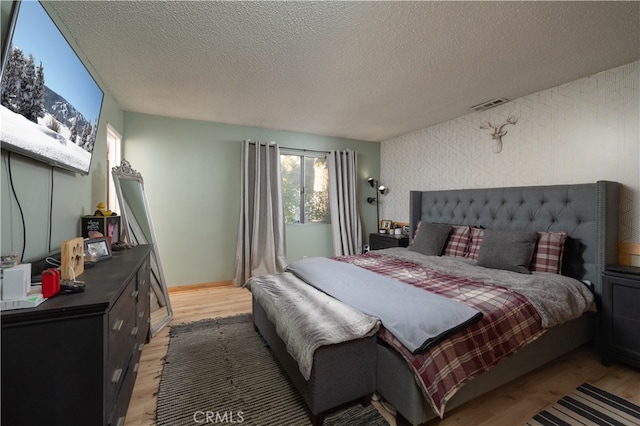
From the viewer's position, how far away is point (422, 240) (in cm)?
324

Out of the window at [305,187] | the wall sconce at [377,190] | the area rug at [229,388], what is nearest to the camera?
the area rug at [229,388]

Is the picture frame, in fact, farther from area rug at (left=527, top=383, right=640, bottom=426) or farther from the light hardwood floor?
area rug at (left=527, top=383, right=640, bottom=426)

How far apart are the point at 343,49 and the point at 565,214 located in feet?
8.03

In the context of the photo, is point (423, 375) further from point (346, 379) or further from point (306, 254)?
point (306, 254)

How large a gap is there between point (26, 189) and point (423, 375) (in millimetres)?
2183

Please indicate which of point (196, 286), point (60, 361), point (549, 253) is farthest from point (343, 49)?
point (196, 286)

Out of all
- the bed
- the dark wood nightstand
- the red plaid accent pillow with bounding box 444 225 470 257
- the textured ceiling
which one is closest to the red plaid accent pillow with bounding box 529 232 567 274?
the bed

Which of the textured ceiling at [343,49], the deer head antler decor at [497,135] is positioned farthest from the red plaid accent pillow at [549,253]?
the textured ceiling at [343,49]

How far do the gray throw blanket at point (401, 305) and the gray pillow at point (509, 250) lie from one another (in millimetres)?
1090

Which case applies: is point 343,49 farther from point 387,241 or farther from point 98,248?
point 387,241

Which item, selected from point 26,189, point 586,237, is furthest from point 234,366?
point 586,237

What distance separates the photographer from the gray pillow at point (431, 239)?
3.10 metres

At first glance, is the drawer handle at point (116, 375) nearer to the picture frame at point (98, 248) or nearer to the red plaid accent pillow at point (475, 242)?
the picture frame at point (98, 248)

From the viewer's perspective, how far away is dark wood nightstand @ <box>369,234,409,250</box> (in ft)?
12.9
